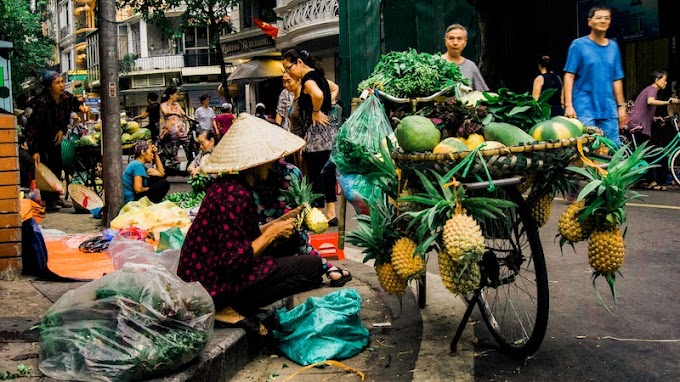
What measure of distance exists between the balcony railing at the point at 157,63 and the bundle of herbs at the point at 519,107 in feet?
153

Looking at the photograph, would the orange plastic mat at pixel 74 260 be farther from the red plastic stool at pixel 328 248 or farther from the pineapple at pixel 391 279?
the pineapple at pixel 391 279

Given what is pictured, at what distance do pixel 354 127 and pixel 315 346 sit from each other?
1407 mm

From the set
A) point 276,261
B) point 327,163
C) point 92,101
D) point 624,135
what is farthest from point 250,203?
point 92,101

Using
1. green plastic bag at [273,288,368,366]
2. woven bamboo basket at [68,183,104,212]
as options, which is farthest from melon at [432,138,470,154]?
woven bamboo basket at [68,183,104,212]

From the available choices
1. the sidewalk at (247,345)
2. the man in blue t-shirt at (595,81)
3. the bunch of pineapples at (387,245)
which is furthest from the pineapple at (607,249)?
the man in blue t-shirt at (595,81)

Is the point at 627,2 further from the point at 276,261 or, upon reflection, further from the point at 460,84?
the point at 276,261

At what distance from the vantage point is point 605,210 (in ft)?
11.0

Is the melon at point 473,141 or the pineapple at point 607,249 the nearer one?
the pineapple at point 607,249

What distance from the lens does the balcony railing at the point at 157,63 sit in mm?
48625

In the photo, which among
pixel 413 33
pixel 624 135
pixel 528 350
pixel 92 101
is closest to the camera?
pixel 528 350

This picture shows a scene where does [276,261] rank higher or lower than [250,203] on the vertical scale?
lower

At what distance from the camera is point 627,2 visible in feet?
42.1

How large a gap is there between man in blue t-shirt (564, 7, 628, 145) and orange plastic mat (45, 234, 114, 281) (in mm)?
4143

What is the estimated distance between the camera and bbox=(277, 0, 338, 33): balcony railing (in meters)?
21.0
